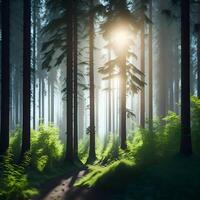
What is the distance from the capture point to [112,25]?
69.2 ft

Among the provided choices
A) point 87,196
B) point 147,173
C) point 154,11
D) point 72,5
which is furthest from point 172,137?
point 154,11

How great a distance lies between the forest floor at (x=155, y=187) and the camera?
10.2 m

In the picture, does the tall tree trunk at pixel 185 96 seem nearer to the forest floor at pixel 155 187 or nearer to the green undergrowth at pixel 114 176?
the forest floor at pixel 155 187

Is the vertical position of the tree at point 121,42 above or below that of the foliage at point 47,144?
above

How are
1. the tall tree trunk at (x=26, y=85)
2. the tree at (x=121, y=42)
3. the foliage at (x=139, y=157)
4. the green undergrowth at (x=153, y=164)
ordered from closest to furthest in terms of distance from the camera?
the green undergrowth at (x=153, y=164)
the foliage at (x=139, y=157)
the tall tree trunk at (x=26, y=85)
the tree at (x=121, y=42)

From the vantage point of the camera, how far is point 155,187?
423 inches

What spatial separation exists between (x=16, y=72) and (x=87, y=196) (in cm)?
3910

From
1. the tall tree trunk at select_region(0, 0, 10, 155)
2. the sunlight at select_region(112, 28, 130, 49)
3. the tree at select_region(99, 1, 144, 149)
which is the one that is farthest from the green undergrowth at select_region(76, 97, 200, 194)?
the sunlight at select_region(112, 28, 130, 49)

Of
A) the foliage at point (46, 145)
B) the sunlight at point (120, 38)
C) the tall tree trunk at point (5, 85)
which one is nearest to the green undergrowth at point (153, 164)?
the tall tree trunk at point (5, 85)

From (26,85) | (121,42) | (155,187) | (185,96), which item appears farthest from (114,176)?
(121,42)

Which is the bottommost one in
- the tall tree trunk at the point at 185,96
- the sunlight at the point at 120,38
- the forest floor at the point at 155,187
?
the forest floor at the point at 155,187

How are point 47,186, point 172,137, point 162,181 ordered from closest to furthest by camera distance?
point 162,181, point 47,186, point 172,137

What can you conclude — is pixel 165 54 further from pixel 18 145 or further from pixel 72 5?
pixel 18 145

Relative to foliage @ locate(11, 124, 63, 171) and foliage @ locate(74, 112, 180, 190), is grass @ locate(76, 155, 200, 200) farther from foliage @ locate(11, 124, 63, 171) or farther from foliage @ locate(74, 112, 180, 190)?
foliage @ locate(11, 124, 63, 171)
